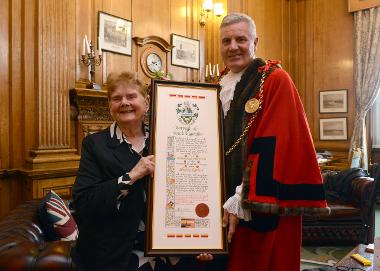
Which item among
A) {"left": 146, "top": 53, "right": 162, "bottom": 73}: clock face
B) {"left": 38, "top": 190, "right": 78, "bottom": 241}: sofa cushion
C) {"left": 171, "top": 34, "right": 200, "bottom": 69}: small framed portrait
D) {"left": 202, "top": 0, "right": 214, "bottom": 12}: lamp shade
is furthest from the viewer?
{"left": 202, "top": 0, "right": 214, "bottom": 12}: lamp shade

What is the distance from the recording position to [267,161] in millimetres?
1400

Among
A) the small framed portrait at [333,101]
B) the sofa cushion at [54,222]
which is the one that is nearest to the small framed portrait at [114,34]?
the sofa cushion at [54,222]

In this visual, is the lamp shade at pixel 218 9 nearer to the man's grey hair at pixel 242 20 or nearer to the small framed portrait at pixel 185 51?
the small framed portrait at pixel 185 51

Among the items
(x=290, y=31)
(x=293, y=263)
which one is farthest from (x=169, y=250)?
(x=290, y=31)

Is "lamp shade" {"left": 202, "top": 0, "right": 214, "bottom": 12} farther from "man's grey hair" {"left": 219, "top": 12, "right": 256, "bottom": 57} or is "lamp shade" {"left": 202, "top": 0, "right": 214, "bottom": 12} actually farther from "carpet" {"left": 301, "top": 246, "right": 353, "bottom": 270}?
"man's grey hair" {"left": 219, "top": 12, "right": 256, "bottom": 57}

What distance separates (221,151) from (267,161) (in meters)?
0.21

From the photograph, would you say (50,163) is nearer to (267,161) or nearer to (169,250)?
(169,250)

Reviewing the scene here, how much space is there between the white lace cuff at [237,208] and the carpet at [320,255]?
214 cm

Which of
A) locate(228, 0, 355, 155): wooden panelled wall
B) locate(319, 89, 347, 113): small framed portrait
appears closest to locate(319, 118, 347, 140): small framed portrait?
locate(228, 0, 355, 155): wooden panelled wall

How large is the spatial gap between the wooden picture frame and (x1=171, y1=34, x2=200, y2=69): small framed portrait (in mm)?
3373

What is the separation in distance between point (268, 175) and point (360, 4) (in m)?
6.50

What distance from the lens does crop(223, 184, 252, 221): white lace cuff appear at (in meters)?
1.39

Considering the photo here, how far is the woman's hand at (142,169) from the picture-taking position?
1336 millimetres

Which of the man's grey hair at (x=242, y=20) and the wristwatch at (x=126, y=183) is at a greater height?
the man's grey hair at (x=242, y=20)
